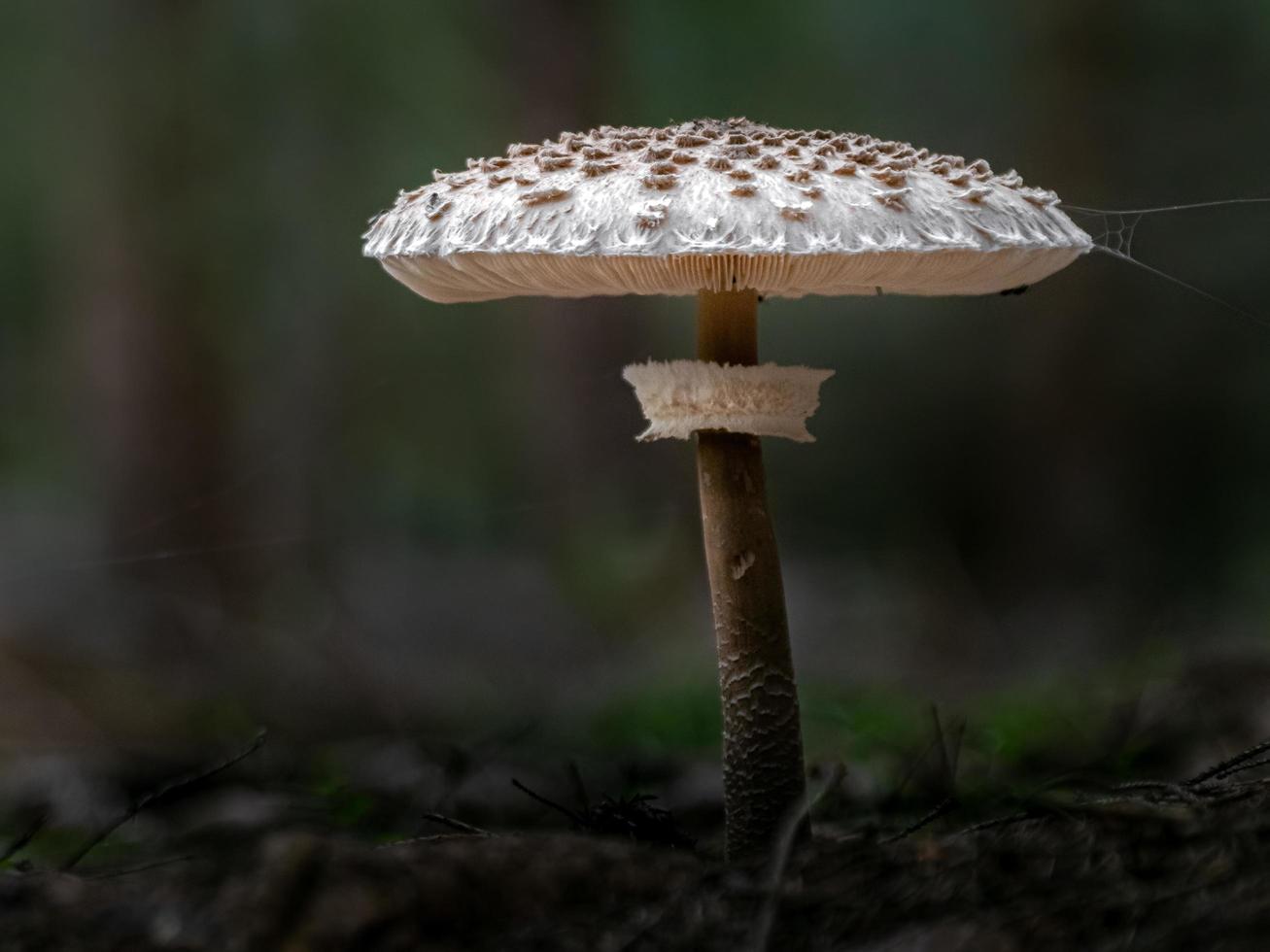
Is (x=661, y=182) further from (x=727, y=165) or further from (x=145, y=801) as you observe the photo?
(x=145, y=801)

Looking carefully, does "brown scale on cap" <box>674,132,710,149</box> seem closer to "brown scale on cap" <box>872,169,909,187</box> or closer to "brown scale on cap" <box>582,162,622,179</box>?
"brown scale on cap" <box>582,162,622,179</box>

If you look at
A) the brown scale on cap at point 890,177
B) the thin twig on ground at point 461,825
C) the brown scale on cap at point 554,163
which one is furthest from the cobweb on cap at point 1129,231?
the thin twig on ground at point 461,825

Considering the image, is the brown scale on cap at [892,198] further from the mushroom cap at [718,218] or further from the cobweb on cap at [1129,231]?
the cobweb on cap at [1129,231]

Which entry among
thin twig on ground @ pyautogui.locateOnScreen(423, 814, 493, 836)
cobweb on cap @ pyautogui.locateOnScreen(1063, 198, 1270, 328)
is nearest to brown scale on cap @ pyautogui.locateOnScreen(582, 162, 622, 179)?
cobweb on cap @ pyautogui.locateOnScreen(1063, 198, 1270, 328)

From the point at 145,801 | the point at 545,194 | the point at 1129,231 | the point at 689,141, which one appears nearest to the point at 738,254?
the point at 689,141

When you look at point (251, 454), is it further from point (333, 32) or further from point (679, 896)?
point (679, 896)

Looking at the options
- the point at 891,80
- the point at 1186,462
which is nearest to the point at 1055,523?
the point at 1186,462

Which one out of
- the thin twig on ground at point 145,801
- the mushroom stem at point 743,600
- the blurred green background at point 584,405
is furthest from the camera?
the blurred green background at point 584,405

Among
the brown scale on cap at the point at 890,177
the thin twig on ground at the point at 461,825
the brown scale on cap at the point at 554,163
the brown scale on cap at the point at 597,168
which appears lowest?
the thin twig on ground at the point at 461,825
